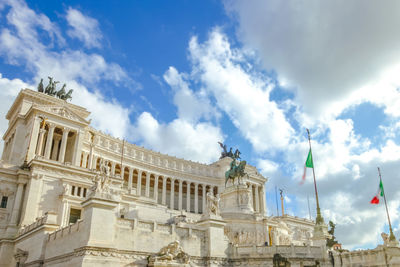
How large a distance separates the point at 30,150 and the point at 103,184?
3557cm

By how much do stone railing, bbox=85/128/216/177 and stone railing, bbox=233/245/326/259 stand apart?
156ft

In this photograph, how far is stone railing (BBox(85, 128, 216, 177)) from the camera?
75812 millimetres

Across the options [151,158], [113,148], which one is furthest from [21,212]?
[151,158]

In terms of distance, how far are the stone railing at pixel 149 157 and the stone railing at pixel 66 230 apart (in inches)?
1694

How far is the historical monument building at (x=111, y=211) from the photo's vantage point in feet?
84.3

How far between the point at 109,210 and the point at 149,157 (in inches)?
2287

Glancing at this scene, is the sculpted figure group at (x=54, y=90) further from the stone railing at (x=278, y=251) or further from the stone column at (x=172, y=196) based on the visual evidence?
the stone railing at (x=278, y=251)

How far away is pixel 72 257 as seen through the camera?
24.6 m

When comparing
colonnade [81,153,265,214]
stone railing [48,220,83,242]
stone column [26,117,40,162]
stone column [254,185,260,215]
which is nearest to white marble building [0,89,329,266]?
stone railing [48,220,83,242]

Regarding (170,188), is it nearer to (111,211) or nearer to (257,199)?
(257,199)

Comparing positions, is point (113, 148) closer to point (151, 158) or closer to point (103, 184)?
point (151, 158)

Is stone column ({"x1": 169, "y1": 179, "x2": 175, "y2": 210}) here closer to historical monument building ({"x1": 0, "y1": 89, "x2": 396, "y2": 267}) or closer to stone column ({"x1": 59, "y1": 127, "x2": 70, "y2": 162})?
historical monument building ({"x1": 0, "y1": 89, "x2": 396, "y2": 267})

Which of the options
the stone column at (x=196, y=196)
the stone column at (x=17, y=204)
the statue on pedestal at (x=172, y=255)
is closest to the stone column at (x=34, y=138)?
the stone column at (x=17, y=204)

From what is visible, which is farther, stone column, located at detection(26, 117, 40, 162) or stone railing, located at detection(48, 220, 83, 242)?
stone column, located at detection(26, 117, 40, 162)
